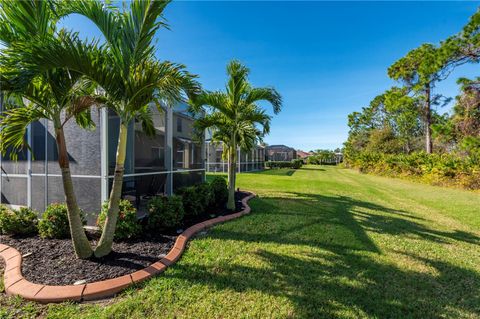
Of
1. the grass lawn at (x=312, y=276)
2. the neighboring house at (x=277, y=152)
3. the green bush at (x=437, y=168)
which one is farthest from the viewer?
the neighboring house at (x=277, y=152)

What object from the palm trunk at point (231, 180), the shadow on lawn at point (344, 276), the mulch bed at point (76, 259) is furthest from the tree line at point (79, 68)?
the palm trunk at point (231, 180)

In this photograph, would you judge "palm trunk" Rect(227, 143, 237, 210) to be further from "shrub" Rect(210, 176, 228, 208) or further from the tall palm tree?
the tall palm tree

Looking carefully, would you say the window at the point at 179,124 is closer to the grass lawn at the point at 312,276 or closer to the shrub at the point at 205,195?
the shrub at the point at 205,195

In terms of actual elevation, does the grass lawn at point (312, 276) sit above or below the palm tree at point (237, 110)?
below

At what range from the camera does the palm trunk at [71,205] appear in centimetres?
277

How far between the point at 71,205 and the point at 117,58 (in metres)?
2.01

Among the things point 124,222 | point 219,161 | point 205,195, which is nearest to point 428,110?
point 219,161

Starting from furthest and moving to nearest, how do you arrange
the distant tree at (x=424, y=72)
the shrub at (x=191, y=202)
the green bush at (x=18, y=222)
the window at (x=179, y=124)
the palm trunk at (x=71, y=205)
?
the distant tree at (x=424, y=72)
the window at (x=179, y=124)
the shrub at (x=191, y=202)
the green bush at (x=18, y=222)
the palm trunk at (x=71, y=205)

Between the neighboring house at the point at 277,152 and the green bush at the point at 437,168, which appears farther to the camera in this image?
the neighboring house at the point at 277,152

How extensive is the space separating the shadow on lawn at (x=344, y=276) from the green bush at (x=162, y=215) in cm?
83

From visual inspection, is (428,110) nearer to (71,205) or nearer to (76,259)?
(71,205)

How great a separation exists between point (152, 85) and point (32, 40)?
120 centimetres

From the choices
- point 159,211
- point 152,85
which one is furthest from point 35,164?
point 152,85

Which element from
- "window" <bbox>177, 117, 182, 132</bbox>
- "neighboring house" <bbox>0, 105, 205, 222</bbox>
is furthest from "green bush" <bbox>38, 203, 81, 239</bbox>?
"window" <bbox>177, 117, 182, 132</bbox>
